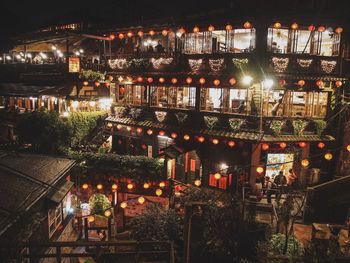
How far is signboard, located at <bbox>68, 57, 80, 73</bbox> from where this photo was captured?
84.0ft

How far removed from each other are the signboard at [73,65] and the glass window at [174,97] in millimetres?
7051

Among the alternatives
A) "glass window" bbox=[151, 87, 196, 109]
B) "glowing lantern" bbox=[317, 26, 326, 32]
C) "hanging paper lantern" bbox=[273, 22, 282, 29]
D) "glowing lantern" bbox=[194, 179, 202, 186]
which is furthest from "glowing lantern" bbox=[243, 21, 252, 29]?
"glowing lantern" bbox=[194, 179, 202, 186]

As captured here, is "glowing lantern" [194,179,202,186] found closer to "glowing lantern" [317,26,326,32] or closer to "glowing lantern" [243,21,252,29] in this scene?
"glowing lantern" [243,21,252,29]

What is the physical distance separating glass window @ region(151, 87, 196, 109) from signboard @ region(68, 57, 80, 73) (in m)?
7.05

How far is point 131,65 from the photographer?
969 inches

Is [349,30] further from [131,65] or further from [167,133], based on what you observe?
[131,65]

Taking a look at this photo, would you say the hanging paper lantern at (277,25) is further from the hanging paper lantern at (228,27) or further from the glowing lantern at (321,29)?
the hanging paper lantern at (228,27)

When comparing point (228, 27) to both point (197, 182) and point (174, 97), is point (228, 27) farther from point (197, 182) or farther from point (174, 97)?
point (197, 182)

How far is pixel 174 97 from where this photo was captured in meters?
23.8

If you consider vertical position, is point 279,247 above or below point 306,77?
below

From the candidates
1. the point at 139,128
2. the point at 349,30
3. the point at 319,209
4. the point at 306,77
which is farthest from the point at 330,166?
the point at 139,128

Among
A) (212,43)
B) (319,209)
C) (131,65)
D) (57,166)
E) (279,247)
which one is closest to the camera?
(279,247)

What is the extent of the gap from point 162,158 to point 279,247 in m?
10.7

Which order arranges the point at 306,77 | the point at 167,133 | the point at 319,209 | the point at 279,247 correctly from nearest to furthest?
the point at 279,247 → the point at 319,209 → the point at 306,77 → the point at 167,133
